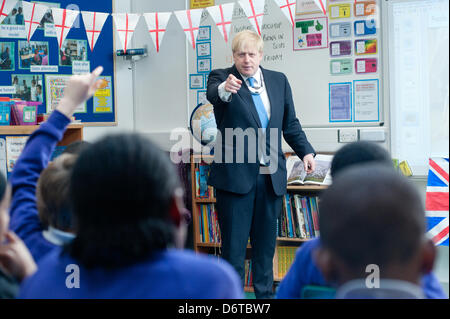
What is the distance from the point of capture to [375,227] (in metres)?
0.70

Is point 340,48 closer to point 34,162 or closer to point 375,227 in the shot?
point 34,162

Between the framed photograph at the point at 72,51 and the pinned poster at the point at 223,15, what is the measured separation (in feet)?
3.93

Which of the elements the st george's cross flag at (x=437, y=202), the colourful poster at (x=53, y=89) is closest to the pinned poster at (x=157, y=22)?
the colourful poster at (x=53, y=89)

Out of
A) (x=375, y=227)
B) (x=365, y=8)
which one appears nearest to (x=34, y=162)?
(x=375, y=227)

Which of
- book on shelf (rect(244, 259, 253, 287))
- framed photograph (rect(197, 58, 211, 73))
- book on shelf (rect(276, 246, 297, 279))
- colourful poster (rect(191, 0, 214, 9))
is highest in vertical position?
colourful poster (rect(191, 0, 214, 9))

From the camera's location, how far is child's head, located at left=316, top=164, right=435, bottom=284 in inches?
27.6

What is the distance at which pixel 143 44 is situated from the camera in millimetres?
4109

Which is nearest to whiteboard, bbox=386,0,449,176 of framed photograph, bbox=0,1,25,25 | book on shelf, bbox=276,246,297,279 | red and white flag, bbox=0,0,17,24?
book on shelf, bbox=276,246,297,279

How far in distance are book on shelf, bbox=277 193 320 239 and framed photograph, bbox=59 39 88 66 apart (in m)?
1.87

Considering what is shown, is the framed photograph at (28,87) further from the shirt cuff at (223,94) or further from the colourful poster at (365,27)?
the colourful poster at (365,27)

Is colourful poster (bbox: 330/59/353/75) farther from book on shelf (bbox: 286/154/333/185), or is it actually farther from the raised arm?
the raised arm

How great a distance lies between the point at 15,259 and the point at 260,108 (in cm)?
181

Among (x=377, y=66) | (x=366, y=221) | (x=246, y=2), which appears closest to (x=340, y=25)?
(x=377, y=66)

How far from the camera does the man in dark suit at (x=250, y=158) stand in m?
2.56
